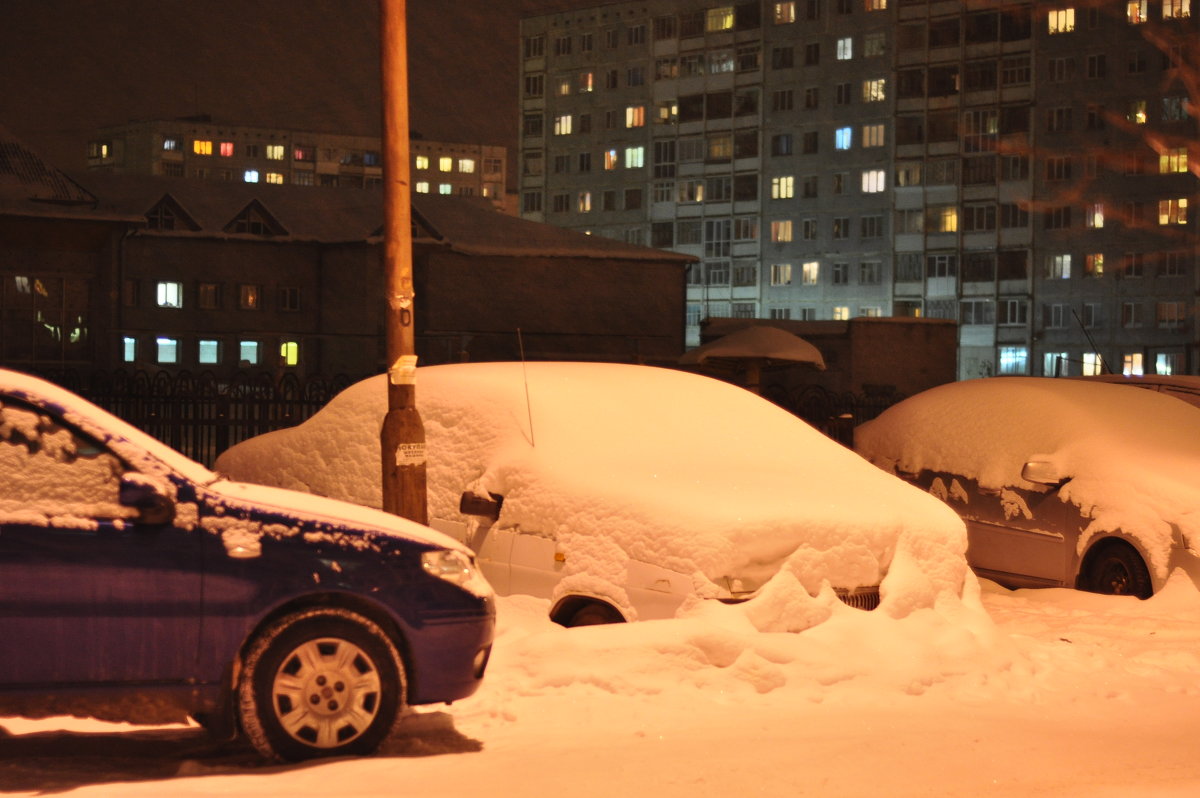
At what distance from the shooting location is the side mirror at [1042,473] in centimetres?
1160

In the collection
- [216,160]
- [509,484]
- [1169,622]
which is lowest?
[1169,622]

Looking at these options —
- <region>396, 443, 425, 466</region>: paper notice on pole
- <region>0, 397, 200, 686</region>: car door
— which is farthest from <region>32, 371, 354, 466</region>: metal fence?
<region>0, 397, 200, 686</region>: car door

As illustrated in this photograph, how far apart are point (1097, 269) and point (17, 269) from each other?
63.1 m

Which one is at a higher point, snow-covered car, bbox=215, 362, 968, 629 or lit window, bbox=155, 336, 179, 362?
lit window, bbox=155, 336, 179, 362

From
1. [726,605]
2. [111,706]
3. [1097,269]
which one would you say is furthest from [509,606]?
[1097,269]

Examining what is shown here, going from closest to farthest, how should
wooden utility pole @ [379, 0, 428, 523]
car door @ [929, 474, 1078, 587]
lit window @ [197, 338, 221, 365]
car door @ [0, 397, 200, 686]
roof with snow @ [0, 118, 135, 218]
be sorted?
car door @ [0, 397, 200, 686]
wooden utility pole @ [379, 0, 428, 523]
car door @ [929, 474, 1078, 587]
roof with snow @ [0, 118, 135, 218]
lit window @ [197, 338, 221, 365]

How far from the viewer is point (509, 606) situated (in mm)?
8250

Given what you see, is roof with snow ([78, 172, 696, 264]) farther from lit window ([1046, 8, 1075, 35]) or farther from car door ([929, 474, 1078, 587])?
lit window ([1046, 8, 1075, 35])

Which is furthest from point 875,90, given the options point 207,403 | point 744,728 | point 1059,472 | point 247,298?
point 744,728

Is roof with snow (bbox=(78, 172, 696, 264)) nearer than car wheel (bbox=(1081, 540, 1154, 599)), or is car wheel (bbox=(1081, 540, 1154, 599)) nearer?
car wheel (bbox=(1081, 540, 1154, 599))

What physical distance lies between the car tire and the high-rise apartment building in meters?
75.8

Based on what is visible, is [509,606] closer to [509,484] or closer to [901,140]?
[509,484]

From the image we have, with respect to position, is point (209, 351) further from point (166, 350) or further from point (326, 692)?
point (326, 692)

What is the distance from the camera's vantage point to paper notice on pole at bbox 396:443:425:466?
8.85 metres
